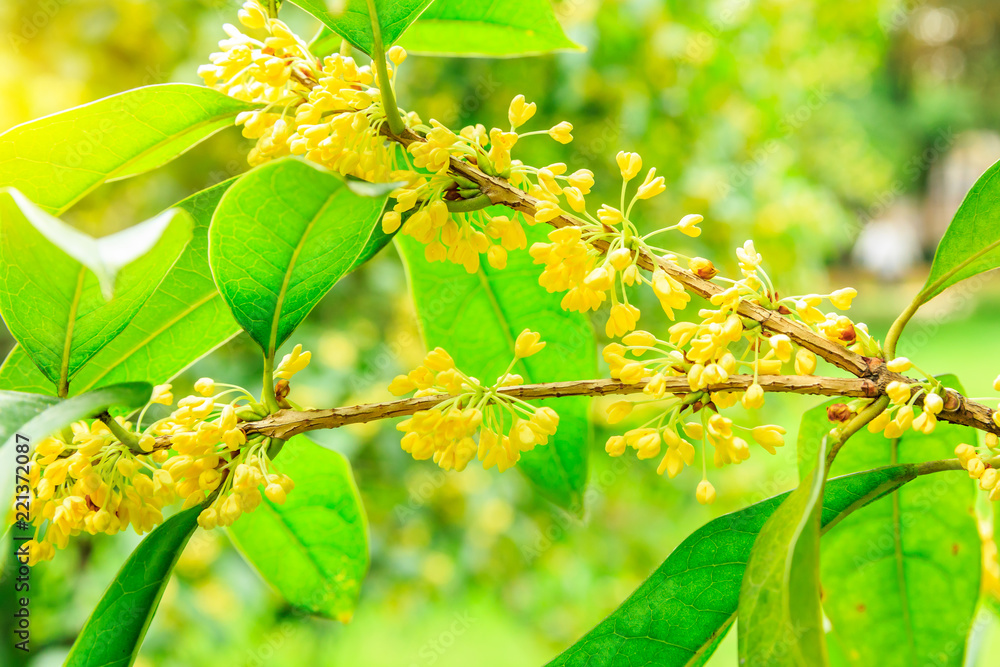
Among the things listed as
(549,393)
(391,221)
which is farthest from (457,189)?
(549,393)

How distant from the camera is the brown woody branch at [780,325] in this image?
500 mm

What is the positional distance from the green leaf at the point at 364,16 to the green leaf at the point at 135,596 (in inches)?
14.2

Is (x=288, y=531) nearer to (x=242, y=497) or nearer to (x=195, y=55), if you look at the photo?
(x=242, y=497)

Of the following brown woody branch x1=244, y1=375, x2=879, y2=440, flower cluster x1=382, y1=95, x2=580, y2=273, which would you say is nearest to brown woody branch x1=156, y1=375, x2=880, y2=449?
brown woody branch x1=244, y1=375, x2=879, y2=440

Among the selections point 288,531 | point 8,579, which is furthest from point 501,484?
point 288,531

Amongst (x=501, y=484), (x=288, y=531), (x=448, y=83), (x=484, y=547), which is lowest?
(x=484, y=547)

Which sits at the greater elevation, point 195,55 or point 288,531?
point 195,55

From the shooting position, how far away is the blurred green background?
1.73 metres

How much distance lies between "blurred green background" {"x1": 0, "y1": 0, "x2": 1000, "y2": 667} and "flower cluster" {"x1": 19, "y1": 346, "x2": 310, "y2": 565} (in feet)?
3.88

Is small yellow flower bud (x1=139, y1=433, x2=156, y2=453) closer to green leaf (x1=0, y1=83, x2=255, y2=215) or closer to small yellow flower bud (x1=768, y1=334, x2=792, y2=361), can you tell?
green leaf (x1=0, y1=83, x2=255, y2=215)

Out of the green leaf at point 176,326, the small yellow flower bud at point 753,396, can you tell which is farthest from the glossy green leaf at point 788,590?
the green leaf at point 176,326

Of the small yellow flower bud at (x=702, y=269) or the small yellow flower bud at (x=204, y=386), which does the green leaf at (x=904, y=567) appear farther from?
the small yellow flower bud at (x=204, y=386)

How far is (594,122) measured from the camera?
183 centimetres

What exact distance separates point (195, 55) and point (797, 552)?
5.99ft
